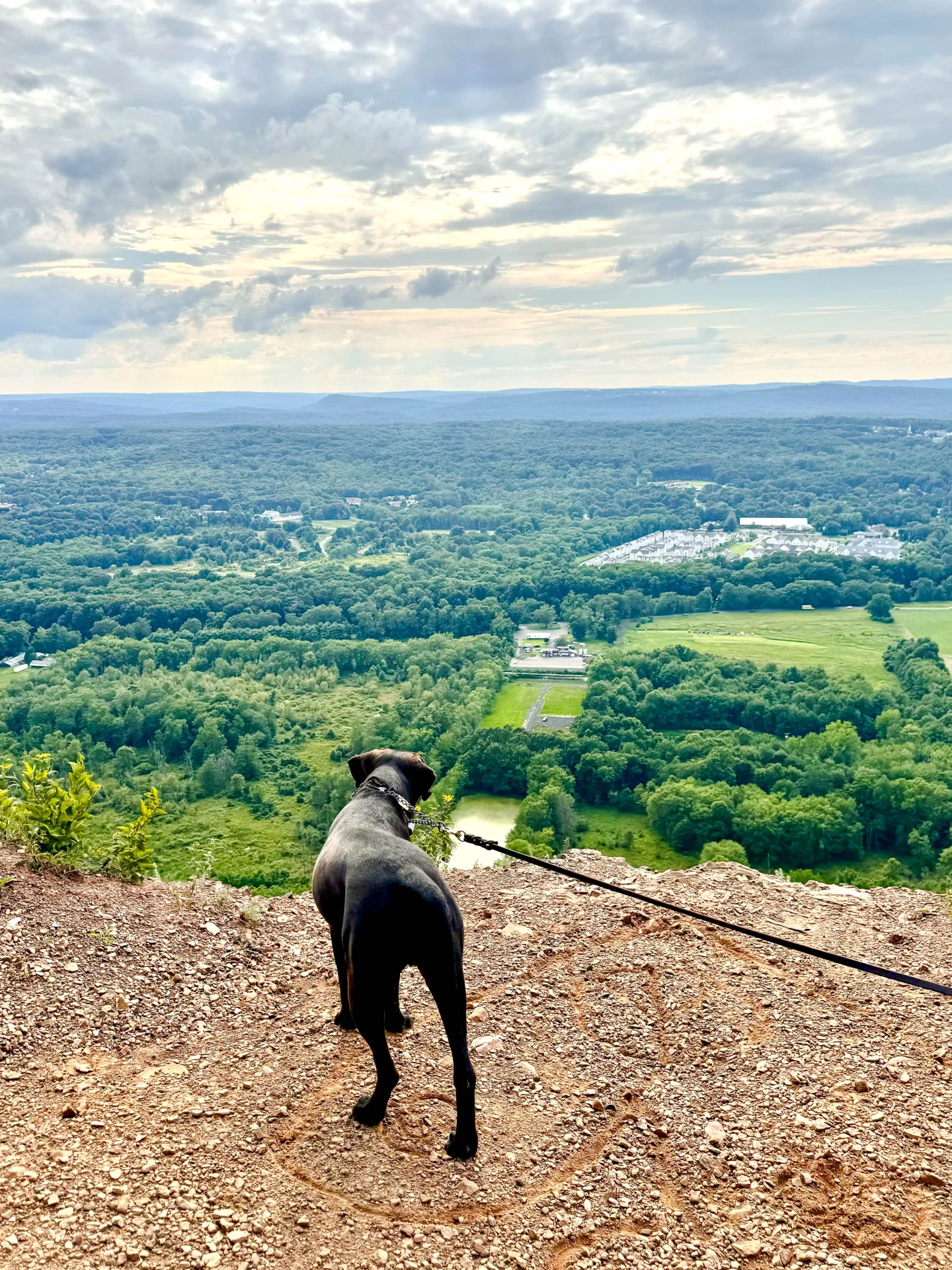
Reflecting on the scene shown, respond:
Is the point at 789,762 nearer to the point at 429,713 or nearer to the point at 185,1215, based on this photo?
the point at 429,713

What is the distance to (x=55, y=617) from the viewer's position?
86.6m

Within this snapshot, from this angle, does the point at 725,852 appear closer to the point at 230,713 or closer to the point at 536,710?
the point at 536,710

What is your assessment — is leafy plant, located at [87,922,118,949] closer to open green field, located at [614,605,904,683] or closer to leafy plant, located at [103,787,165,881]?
leafy plant, located at [103,787,165,881]

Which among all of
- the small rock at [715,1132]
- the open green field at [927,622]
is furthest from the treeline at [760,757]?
the small rock at [715,1132]

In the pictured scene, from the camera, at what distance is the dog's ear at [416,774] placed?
8.09 m

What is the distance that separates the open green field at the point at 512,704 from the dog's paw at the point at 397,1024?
4570 cm

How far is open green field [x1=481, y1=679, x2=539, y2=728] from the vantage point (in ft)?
194

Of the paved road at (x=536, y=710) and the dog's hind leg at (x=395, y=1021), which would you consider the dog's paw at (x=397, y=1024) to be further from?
the paved road at (x=536, y=710)

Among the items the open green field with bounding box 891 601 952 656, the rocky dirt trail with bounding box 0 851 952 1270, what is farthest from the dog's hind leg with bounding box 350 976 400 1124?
the open green field with bounding box 891 601 952 656

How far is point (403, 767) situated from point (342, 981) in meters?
1.92

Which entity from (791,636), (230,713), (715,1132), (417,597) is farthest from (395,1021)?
(417,597)

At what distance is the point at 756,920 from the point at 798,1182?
4.53m

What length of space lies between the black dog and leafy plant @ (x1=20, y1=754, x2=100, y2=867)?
4617 mm

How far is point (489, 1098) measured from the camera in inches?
292
